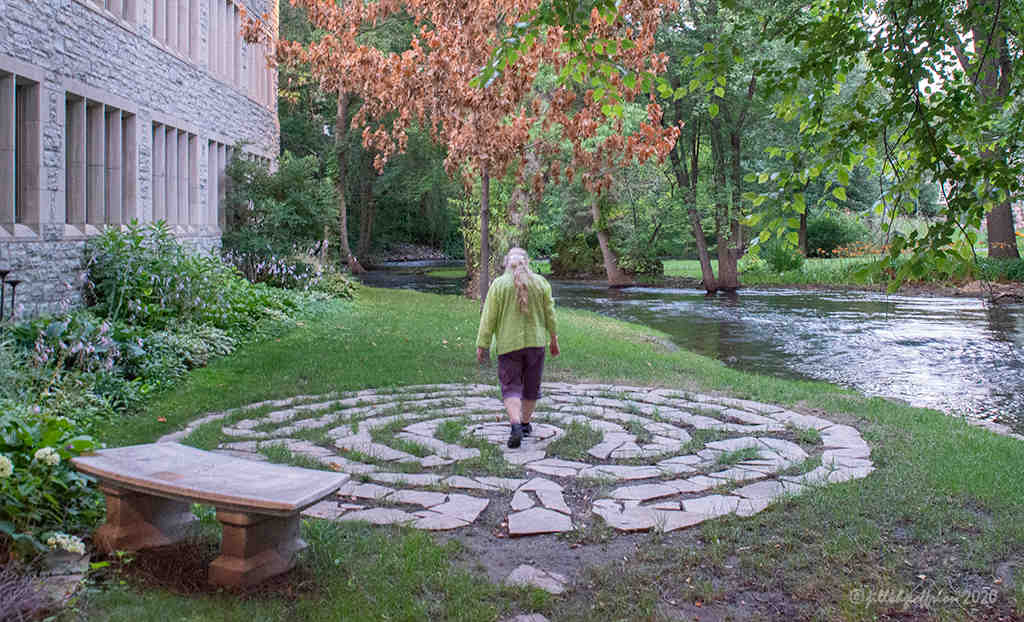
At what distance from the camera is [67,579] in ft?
12.9

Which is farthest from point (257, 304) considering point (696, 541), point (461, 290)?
point (461, 290)

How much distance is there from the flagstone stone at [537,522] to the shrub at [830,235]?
37.7 meters

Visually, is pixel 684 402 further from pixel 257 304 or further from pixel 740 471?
pixel 257 304

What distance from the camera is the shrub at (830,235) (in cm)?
4106

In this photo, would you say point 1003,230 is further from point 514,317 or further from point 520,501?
point 520,501

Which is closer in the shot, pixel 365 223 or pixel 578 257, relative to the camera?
pixel 578 257

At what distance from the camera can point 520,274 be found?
745 centimetres

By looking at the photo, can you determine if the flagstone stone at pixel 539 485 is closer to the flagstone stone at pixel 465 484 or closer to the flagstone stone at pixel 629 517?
the flagstone stone at pixel 465 484

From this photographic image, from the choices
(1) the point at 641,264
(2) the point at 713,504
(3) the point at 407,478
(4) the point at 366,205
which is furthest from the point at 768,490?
(4) the point at 366,205

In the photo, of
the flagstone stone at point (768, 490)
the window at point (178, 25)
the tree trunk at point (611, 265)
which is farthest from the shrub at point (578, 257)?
the flagstone stone at point (768, 490)

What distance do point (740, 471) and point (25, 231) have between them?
9597 mm

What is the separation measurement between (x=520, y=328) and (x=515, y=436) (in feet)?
3.05

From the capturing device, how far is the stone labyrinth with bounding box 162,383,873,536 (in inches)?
220

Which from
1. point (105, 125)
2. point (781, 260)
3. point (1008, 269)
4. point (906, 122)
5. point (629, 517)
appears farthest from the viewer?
point (781, 260)
